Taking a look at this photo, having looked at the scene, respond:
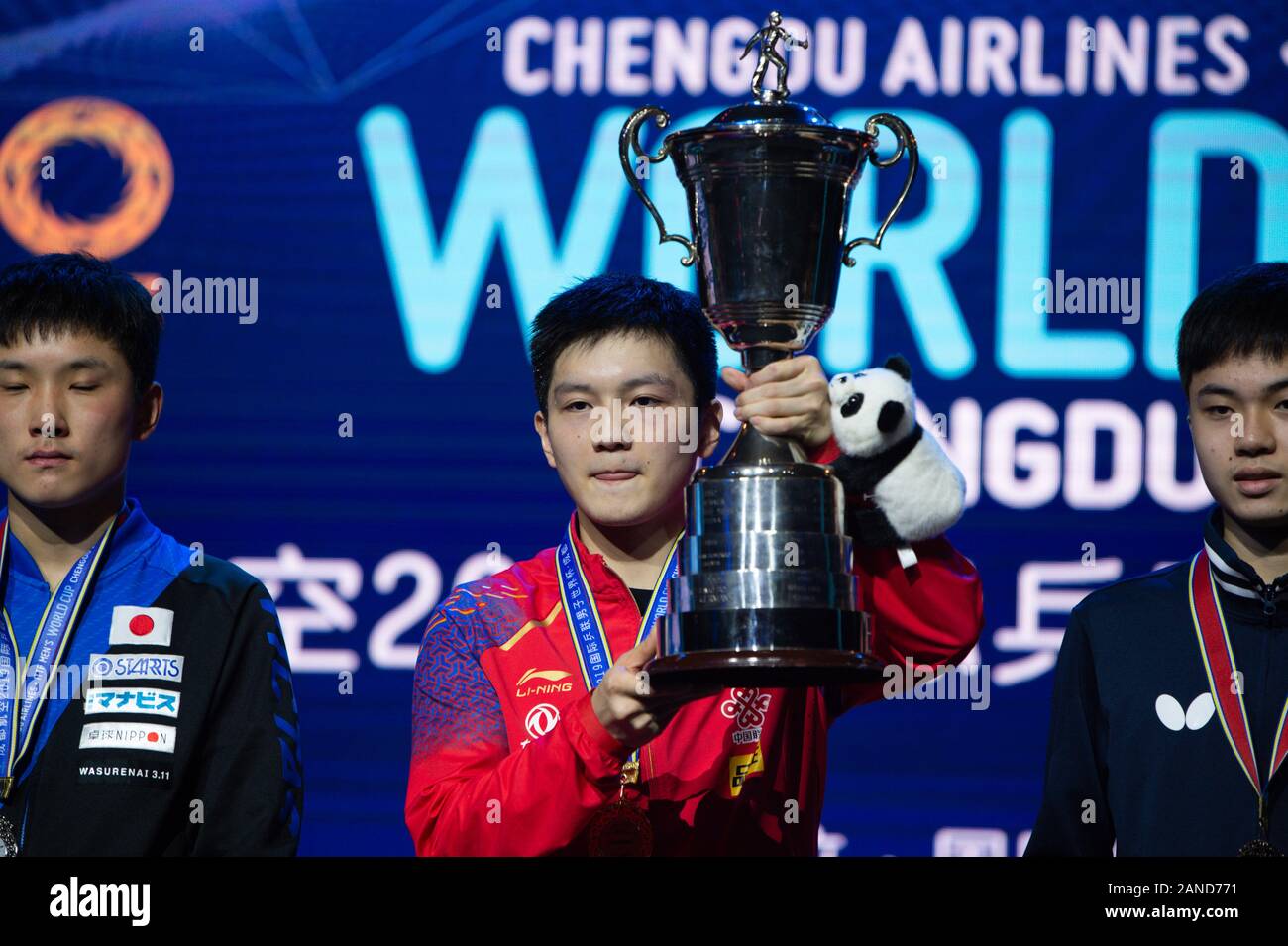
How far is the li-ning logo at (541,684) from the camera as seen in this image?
2217mm

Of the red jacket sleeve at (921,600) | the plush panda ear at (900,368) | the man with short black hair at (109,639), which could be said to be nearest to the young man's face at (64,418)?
the man with short black hair at (109,639)

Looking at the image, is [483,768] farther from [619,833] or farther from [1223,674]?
[1223,674]

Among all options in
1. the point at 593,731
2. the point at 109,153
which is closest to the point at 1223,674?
the point at 593,731

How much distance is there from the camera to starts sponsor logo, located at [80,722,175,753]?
2117 millimetres

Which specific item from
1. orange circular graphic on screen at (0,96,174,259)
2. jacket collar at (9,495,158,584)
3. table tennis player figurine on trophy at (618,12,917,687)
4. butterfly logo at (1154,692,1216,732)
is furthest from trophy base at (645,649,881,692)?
orange circular graphic on screen at (0,96,174,259)

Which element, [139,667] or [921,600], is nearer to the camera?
[921,600]

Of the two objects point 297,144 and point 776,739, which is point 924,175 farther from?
point 776,739

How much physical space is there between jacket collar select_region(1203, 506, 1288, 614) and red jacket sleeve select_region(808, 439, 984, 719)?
16.7 inches

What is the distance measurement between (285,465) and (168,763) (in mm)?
1678

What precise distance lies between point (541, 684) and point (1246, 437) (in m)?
0.95
